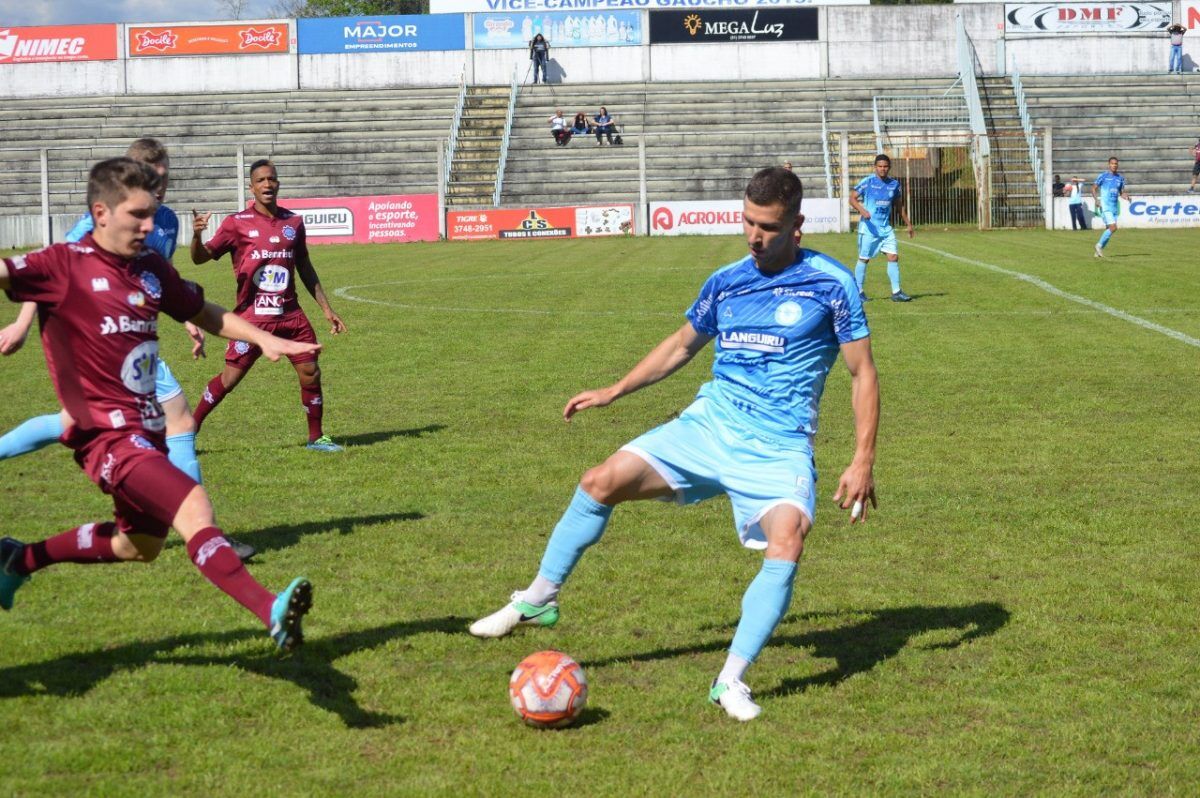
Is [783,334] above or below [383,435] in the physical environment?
above

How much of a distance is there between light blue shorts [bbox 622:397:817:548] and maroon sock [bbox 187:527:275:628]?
5.43ft

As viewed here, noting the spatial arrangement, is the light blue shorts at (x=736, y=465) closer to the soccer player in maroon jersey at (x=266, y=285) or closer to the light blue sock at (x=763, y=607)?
the light blue sock at (x=763, y=607)

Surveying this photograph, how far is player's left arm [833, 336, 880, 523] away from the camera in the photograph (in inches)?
219

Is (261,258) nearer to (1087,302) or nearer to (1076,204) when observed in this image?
(1087,302)

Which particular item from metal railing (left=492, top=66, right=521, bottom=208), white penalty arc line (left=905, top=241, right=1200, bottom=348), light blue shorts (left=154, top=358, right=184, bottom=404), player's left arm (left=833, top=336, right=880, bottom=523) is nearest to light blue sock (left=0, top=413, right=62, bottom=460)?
light blue shorts (left=154, top=358, right=184, bottom=404)

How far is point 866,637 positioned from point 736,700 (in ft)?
4.06

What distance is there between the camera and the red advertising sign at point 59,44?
54875 millimetres

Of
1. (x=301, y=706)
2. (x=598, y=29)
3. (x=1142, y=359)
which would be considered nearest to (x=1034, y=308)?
(x=1142, y=359)

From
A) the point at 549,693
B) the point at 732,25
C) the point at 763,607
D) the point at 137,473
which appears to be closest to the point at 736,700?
the point at 763,607

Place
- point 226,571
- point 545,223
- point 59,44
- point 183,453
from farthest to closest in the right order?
1. point 59,44
2. point 545,223
3. point 183,453
4. point 226,571

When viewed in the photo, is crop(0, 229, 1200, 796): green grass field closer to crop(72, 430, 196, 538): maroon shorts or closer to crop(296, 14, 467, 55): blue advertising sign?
crop(72, 430, 196, 538): maroon shorts

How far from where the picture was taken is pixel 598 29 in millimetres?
54406

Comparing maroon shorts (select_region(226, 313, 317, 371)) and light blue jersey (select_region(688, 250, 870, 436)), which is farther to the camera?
maroon shorts (select_region(226, 313, 317, 371))

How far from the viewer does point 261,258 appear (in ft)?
36.4
